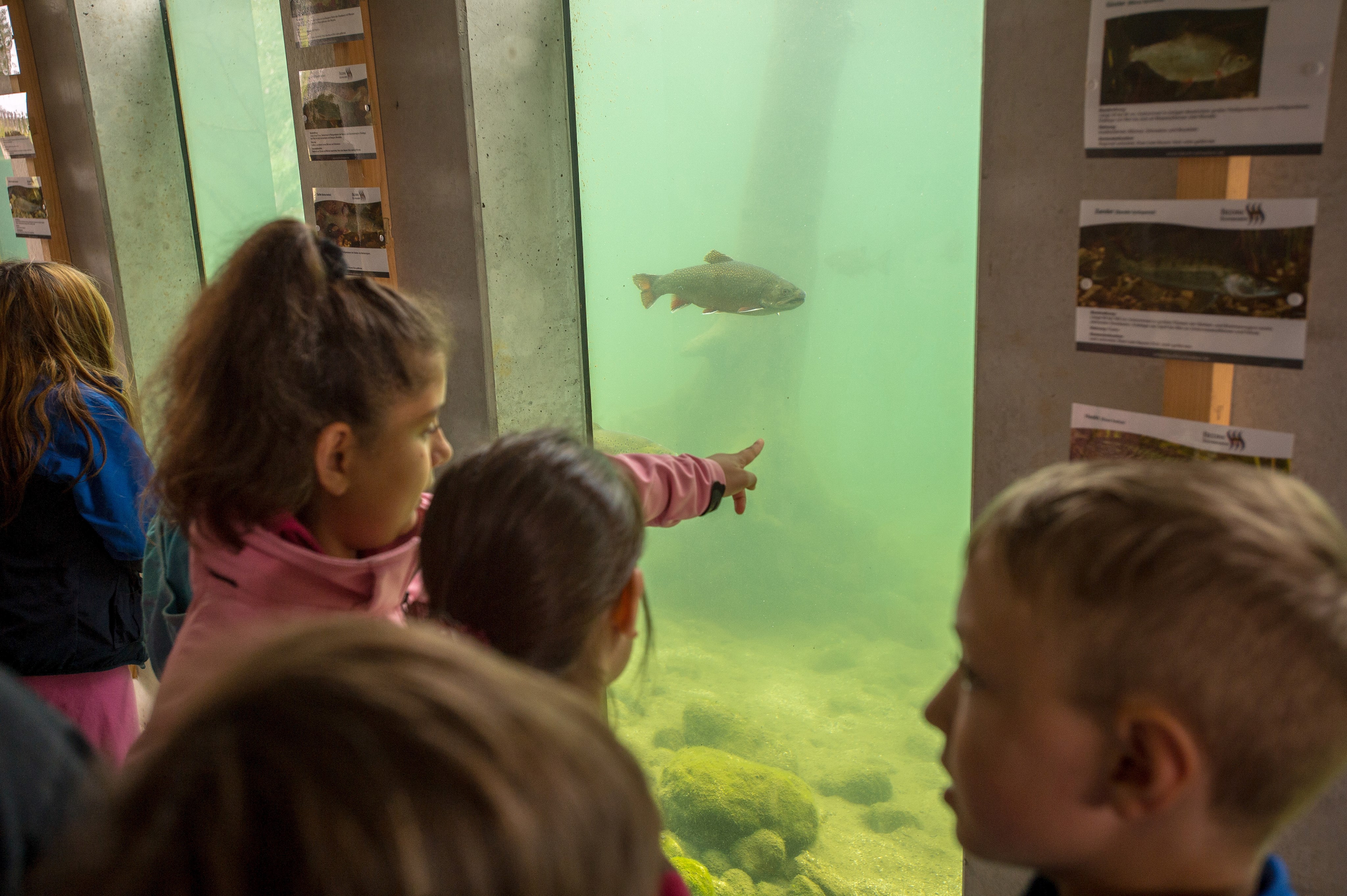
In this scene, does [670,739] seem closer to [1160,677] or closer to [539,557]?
[539,557]

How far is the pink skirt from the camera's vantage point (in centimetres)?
276

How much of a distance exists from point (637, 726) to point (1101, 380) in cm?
408

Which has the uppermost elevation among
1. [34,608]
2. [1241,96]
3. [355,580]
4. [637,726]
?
[1241,96]

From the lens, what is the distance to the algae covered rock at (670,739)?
5.22m

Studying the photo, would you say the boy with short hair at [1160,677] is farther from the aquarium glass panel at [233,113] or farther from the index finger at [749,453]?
the aquarium glass panel at [233,113]

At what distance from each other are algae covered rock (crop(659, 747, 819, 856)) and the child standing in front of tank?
204 cm

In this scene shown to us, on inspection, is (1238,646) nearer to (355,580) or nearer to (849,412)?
(355,580)

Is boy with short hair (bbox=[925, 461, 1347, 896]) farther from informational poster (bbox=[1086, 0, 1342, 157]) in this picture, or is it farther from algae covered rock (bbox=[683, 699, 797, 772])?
algae covered rock (bbox=[683, 699, 797, 772])

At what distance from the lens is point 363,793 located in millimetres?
457

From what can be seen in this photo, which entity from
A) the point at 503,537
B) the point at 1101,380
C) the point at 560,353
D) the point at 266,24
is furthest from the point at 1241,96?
the point at 266,24

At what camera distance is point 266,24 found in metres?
4.69

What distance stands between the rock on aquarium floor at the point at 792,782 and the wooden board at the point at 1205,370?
1148mm

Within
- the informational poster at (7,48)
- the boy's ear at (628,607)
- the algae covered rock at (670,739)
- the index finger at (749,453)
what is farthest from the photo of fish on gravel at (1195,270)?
the informational poster at (7,48)

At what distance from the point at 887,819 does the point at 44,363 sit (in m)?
4.29
